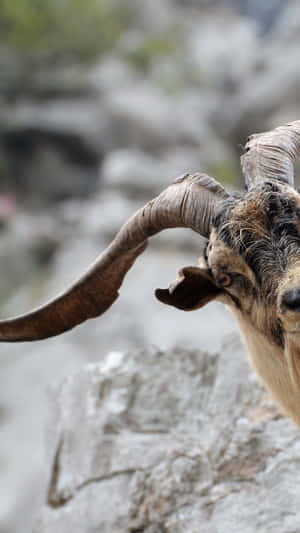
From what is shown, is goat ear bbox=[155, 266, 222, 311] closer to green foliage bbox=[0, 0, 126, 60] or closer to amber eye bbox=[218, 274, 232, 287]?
amber eye bbox=[218, 274, 232, 287]

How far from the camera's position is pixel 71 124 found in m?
21.2

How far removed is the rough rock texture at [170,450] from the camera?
14.2ft

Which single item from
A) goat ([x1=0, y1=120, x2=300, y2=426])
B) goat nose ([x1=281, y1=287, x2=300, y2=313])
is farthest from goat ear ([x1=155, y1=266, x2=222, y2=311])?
goat nose ([x1=281, y1=287, x2=300, y2=313])

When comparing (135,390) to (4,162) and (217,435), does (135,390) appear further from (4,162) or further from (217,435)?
(4,162)

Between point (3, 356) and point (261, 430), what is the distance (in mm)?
7358

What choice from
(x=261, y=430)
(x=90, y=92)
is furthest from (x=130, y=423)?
(x=90, y=92)

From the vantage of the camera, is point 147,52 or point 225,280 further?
point 147,52

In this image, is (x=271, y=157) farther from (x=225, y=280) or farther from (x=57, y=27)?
(x=57, y=27)

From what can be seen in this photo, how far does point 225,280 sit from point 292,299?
0.66 meters

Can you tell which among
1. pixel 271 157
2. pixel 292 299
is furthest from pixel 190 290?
pixel 271 157

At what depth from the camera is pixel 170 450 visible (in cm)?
492

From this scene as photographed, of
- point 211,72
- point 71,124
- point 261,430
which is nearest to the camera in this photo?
point 261,430

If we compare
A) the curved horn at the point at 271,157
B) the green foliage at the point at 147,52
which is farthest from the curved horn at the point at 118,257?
the green foliage at the point at 147,52

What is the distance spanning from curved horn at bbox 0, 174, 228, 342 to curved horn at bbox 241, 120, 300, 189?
320mm
